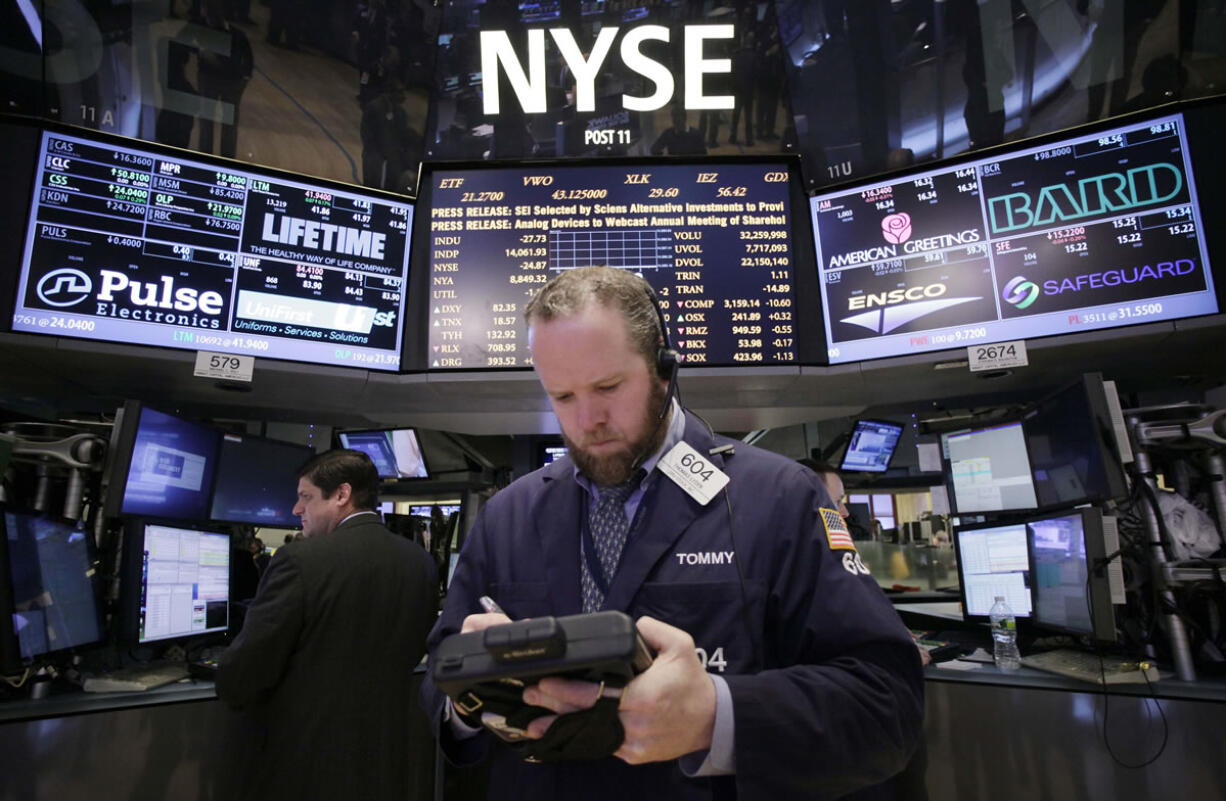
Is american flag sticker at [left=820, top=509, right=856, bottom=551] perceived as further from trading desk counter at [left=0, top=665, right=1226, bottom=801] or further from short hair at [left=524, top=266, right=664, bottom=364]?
trading desk counter at [left=0, top=665, right=1226, bottom=801]

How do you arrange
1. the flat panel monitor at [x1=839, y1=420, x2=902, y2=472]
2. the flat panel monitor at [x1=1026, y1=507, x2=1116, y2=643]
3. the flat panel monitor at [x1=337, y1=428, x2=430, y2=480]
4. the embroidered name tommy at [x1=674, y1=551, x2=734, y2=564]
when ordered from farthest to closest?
the flat panel monitor at [x1=839, y1=420, x2=902, y2=472] < the flat panel monitor at [x1=337, y1=428, x2=430, y2=480] < the flat panel monitor at [x1=1026, y1=507, x2=1116, y2=643] < the embroidered name tommy at [x1=674, y1=551, x2=734, y2=564]

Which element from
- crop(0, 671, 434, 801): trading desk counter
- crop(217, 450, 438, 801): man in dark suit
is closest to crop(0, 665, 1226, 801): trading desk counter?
crop(0, 671, 434, 801): trading desk counter

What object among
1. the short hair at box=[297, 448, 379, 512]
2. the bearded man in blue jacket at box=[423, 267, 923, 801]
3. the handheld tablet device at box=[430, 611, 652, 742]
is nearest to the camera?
the handheld tablet device at box=[430, 611, 652, 742]

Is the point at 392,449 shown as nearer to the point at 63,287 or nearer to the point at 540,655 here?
the point at 63,287

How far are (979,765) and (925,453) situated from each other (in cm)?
151

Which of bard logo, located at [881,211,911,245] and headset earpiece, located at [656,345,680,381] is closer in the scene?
headset earpiece, located at [656,345,680,381]

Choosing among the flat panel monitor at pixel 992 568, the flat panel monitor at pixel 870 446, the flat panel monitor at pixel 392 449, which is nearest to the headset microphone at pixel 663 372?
the flat panel monitor at pixel 992 568

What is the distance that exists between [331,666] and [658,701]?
1863 mm

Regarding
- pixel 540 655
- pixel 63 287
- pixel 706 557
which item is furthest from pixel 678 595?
pixel 63 287

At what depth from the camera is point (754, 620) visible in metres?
0.91

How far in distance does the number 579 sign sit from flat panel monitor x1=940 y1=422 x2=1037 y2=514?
3.05m

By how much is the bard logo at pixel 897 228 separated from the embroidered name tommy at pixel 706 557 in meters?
2.30

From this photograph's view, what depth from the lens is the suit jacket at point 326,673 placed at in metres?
2.11

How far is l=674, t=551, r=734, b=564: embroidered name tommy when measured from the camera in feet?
3.08
